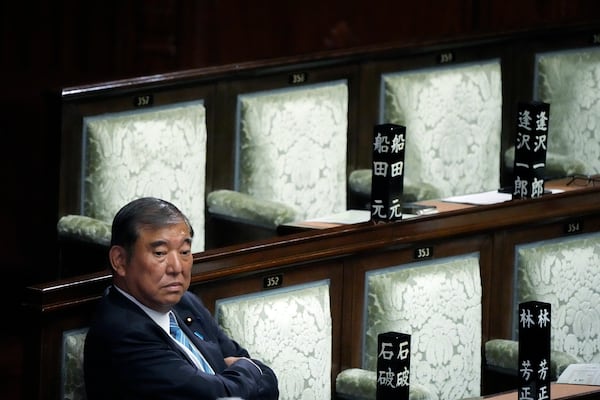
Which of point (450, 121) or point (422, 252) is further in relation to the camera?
point (450, 121)

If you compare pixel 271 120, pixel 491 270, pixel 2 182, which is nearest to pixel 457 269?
pixel 491 270

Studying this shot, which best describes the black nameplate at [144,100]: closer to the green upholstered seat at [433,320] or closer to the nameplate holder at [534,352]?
the green upholstered seat at [433,320]

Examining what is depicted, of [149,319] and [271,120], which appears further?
[271,120]

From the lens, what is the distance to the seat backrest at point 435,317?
2.83 meters

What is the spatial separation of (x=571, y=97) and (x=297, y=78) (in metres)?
0.79

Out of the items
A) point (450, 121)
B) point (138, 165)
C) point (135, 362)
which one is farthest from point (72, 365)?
point (450, 121)

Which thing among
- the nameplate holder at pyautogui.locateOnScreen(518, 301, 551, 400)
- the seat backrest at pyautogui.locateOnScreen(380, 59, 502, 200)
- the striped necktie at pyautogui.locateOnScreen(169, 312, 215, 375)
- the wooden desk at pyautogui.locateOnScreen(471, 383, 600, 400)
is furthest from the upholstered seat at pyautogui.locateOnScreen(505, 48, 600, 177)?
the striped necktie at pyautogui.locateOnScreen(169, 312, 215, 375)

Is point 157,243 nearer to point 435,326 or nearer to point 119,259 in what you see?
point 119,259

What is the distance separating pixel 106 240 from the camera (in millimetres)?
2994

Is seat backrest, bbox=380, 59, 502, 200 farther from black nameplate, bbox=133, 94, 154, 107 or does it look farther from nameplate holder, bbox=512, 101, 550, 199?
black nameplate, bbox=133, 94, 154, 107

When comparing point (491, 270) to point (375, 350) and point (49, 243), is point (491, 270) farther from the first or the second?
point (49, 243)

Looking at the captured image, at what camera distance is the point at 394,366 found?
2416 mm

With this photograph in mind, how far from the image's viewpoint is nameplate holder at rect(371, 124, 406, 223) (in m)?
2.80

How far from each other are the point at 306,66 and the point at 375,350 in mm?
894
